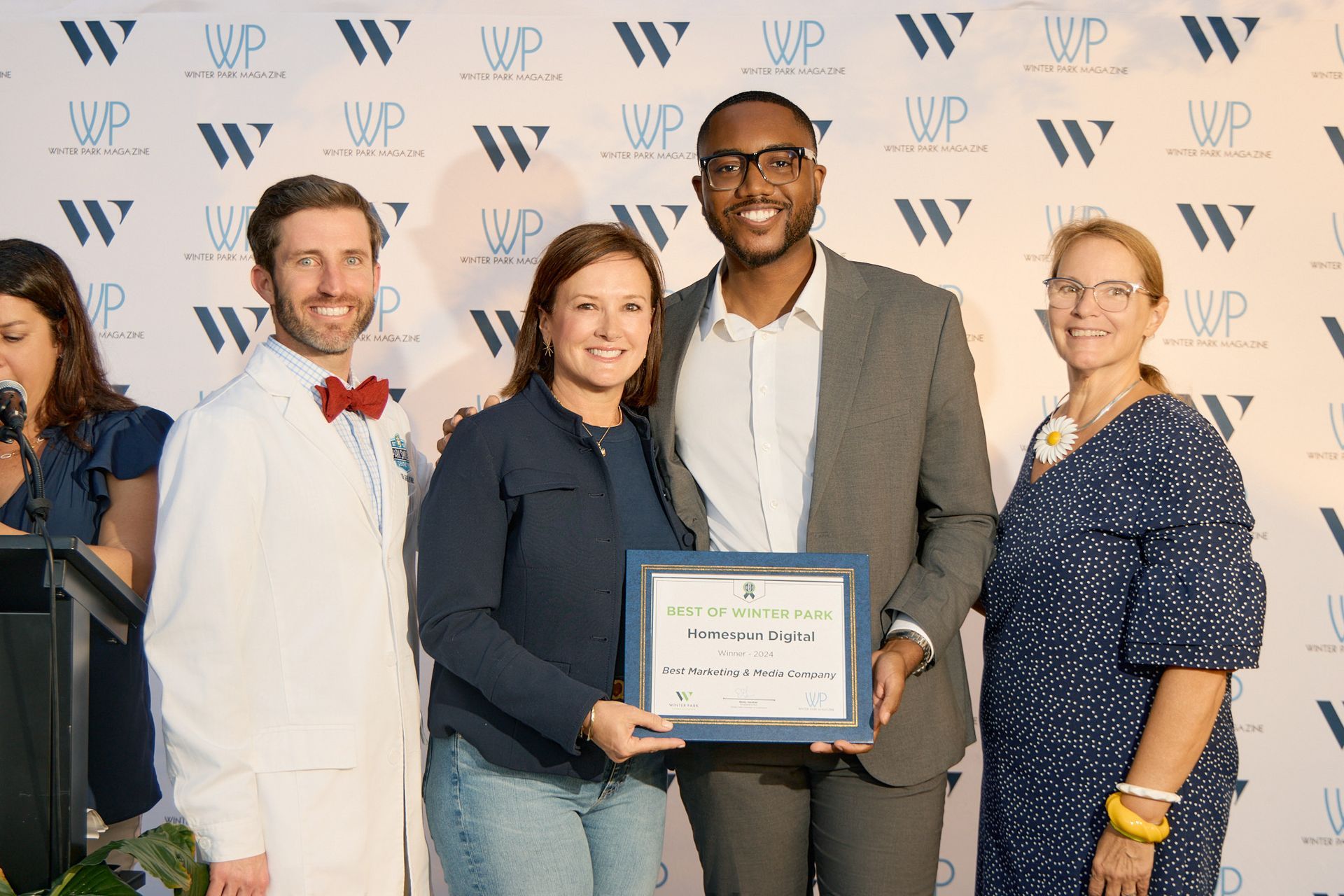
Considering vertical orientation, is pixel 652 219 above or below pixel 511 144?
below

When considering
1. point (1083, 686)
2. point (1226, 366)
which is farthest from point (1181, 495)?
point (1226, 366)

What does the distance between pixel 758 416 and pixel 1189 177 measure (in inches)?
93.6

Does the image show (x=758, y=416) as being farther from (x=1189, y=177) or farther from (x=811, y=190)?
(x=1189, y=177)

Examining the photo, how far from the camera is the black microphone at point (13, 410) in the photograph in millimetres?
1629

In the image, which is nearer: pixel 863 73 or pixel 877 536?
pixel 877 536

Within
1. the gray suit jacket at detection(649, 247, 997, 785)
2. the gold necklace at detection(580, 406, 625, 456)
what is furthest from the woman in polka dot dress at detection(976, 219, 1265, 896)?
the gold necklace at detection(580, 406, 625, 456)

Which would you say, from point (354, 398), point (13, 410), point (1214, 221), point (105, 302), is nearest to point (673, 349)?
point (354, 398)

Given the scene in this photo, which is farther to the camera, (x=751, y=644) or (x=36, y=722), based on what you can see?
(x=751, y=644)

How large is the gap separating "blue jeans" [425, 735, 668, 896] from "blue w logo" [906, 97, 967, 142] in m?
2.54

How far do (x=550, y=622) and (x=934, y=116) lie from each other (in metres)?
2.56

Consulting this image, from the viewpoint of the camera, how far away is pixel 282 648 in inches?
76.8

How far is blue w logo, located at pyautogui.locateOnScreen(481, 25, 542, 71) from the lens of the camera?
3734 millimetres

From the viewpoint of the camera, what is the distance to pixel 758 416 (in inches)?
87.9

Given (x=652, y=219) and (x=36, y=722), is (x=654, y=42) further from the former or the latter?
(x=36, y=722)
